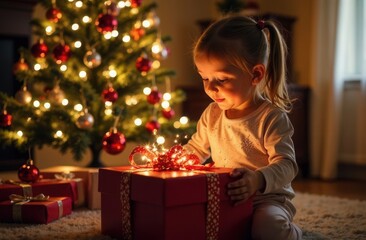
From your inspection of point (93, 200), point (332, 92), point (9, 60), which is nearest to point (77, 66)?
point (9, 60)

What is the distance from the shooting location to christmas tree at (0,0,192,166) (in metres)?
2.38

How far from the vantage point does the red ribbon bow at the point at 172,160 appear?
1.40 m

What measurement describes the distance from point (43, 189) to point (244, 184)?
784mm

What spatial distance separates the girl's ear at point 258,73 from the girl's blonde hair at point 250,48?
1cm

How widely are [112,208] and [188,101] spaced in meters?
2.13

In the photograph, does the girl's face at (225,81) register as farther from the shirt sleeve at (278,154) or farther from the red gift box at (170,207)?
the red gift box at (170,207)

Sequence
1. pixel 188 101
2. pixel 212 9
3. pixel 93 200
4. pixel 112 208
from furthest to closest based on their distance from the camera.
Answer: pixel 212 9 → pixel 188 101 → pixel 93 200 → pixel 112 208

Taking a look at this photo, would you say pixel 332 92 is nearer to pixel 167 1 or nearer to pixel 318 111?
pixel 318 111

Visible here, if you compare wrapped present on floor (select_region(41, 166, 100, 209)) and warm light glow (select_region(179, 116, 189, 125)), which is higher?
warm light glow (select_region(179, 116, 189, 125))

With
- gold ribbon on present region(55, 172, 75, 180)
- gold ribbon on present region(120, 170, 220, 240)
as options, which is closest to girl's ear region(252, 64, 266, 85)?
gold ribbon on present region(120, 170, 220, 240)

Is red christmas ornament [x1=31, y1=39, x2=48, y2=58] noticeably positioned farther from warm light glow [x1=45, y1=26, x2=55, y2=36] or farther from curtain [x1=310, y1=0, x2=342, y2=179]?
curtain [x1=310, y1=0, x2=342, y2=179]

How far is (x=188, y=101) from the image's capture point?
138 inches

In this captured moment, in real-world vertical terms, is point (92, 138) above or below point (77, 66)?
below

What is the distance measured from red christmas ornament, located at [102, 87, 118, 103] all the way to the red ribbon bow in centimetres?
87
